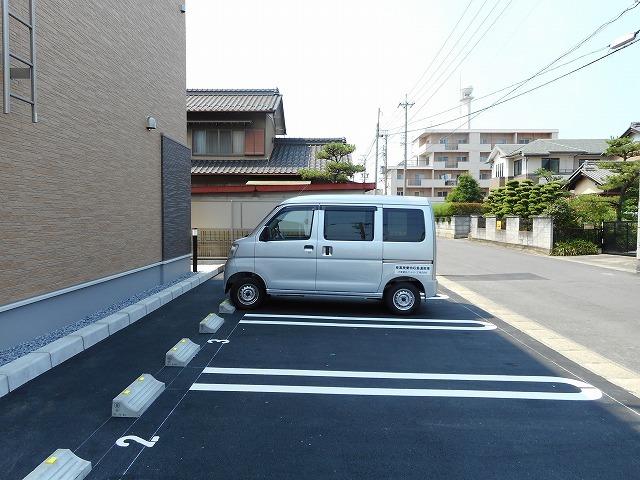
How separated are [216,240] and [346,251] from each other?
8039mm

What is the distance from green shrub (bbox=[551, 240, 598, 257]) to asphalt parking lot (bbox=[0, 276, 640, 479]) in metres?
15.9

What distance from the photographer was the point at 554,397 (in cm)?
434

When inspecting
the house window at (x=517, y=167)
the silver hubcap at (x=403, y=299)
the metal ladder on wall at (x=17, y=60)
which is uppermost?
the house window at (x=517, y=167)

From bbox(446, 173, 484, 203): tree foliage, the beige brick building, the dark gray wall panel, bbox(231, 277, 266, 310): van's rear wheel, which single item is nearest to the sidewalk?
bbox(231, 277, 266, 310): van's rear wheel

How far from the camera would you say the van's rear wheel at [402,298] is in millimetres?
7551

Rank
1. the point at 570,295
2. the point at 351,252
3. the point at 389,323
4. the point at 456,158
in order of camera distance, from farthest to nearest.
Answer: the point at 456,158 → the point at 570,295 → the point at 351,252 → the point at 389,323

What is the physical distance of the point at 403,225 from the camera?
24.6ft

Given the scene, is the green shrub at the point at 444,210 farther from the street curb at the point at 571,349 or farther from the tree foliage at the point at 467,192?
the street curb at the point at 571,349

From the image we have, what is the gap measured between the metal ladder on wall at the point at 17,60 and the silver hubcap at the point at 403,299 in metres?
5.62

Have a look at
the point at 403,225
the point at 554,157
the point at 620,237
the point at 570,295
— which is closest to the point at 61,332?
the point at 403,225

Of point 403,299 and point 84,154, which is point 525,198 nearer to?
point 403,299

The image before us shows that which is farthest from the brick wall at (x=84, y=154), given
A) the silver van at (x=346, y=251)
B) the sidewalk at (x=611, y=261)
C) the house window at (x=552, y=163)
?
the house window at (x=552, y=163)

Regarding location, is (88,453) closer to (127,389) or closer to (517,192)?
(127,389)

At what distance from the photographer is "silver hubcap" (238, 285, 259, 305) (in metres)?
7.82
